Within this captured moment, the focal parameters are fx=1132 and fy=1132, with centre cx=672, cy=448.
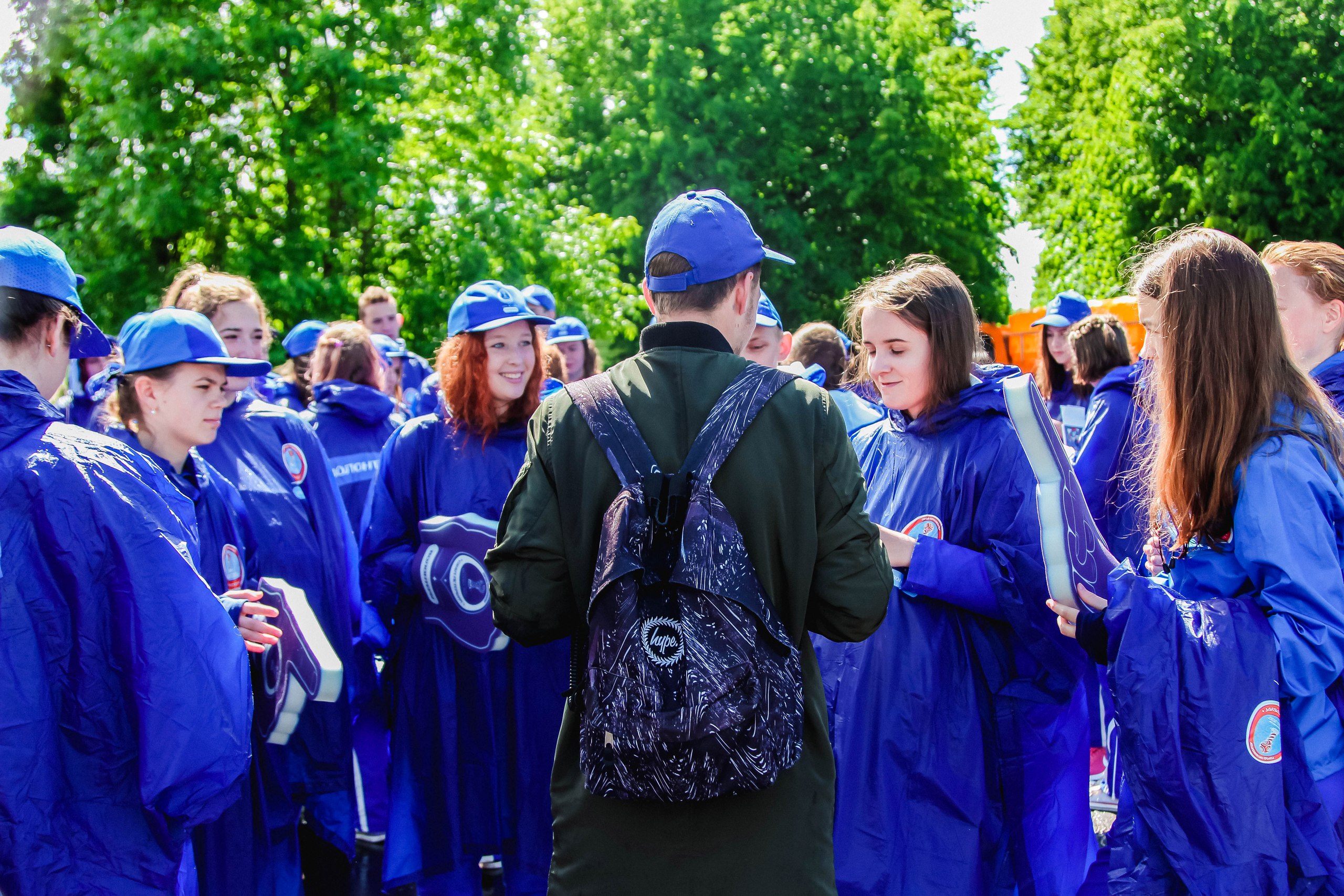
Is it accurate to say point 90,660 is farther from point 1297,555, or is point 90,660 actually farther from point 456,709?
point 1297,555

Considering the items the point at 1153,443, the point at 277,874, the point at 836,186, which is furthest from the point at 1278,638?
the point at 836,186

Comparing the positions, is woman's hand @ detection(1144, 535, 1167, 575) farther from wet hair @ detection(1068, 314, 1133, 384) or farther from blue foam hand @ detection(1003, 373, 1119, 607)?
wet hair @ detection(1068, 314, 1133, 384)

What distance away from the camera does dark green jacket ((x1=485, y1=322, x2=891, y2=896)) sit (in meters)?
2.09

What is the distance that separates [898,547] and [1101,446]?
2469mm

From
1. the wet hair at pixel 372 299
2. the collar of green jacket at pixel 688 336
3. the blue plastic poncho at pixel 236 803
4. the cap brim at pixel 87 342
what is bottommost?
the blue plastic poncho at pixel 236 803

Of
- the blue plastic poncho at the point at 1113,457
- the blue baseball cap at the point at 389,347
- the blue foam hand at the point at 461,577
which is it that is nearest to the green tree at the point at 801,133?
the blue baseball cap at the point at 389,347

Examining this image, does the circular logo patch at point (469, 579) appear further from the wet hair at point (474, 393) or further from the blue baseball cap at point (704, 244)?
the blue baseball cap at point (704, 244)

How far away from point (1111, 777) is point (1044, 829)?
5.30 ft

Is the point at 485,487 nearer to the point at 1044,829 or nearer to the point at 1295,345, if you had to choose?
the point at 1044,829

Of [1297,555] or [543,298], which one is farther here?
[543,298]

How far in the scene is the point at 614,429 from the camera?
A: 2168 millimetres

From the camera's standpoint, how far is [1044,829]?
3.12 meters

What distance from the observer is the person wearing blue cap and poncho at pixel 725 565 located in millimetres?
2096

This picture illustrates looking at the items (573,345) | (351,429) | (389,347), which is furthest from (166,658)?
(389,347)
